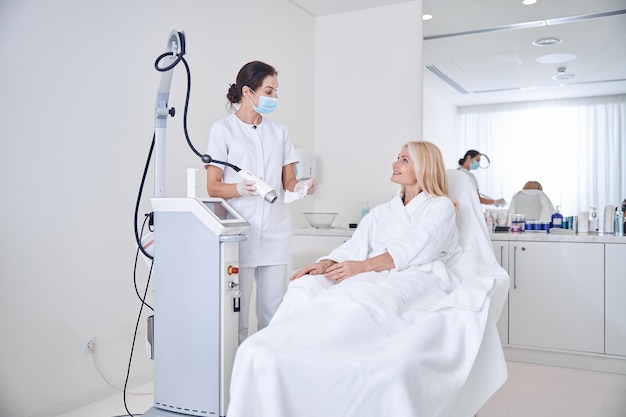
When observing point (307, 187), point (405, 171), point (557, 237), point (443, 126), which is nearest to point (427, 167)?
point (405, 171)

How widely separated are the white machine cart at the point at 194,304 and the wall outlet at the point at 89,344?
0.68 m

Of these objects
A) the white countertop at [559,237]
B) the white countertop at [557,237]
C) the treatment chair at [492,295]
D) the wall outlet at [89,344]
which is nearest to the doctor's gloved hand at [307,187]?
the treatment chair at [492,295]

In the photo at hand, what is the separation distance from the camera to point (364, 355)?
4.07 feet

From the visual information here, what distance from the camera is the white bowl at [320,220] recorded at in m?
3.68

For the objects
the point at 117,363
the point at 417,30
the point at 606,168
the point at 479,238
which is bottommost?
the point at 117,363

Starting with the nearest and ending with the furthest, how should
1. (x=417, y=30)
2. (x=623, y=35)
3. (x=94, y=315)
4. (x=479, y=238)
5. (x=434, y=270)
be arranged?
(x=434, y=270), (x=479, y=238), (x=94, y=315), (x=417, y=30), (x=623, y=35)

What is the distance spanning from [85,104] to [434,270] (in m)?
1.59

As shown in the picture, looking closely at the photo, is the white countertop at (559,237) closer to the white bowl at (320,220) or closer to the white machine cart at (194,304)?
the white bowl at (320,220)

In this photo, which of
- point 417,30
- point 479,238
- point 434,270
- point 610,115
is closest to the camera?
point 434,270

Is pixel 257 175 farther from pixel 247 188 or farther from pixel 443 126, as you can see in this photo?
pixel 443 126

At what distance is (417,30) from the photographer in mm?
3727

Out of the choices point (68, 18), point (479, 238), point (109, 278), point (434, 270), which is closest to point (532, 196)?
point (479, 238)

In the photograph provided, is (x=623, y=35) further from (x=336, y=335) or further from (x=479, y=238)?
(x=336, y=335)

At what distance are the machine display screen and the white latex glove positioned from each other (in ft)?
0.25
